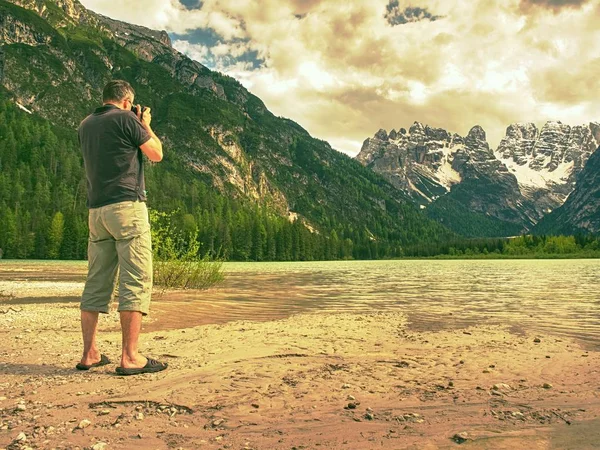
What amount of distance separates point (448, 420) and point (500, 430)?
0.51 meters

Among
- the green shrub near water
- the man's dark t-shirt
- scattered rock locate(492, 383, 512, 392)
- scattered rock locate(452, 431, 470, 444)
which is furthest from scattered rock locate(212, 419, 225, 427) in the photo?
the green shrub near water

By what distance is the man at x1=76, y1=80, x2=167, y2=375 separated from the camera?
7074 millimetres

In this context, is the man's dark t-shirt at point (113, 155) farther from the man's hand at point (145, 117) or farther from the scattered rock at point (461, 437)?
the scattered rock at point (461, 437)

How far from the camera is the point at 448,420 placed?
5.00 metres

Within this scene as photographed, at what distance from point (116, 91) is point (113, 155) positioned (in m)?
1.16

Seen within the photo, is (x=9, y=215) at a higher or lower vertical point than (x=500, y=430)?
higher

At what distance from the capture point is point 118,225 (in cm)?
714

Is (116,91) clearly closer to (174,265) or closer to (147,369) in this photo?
(147,369)

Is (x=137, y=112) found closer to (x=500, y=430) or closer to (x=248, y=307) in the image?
(x=500, y=430)

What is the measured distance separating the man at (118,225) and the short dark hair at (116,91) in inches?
4.3

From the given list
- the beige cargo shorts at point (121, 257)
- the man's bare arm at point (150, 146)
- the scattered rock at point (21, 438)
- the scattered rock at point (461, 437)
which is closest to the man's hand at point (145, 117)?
the man's bare arm at point (150, 146)

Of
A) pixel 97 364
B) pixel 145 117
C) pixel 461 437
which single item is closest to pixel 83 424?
pixel 97 364

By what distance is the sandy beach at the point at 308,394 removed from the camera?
14.9 feet

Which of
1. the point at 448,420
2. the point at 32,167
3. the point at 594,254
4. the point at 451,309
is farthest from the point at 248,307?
the point at 32,167
